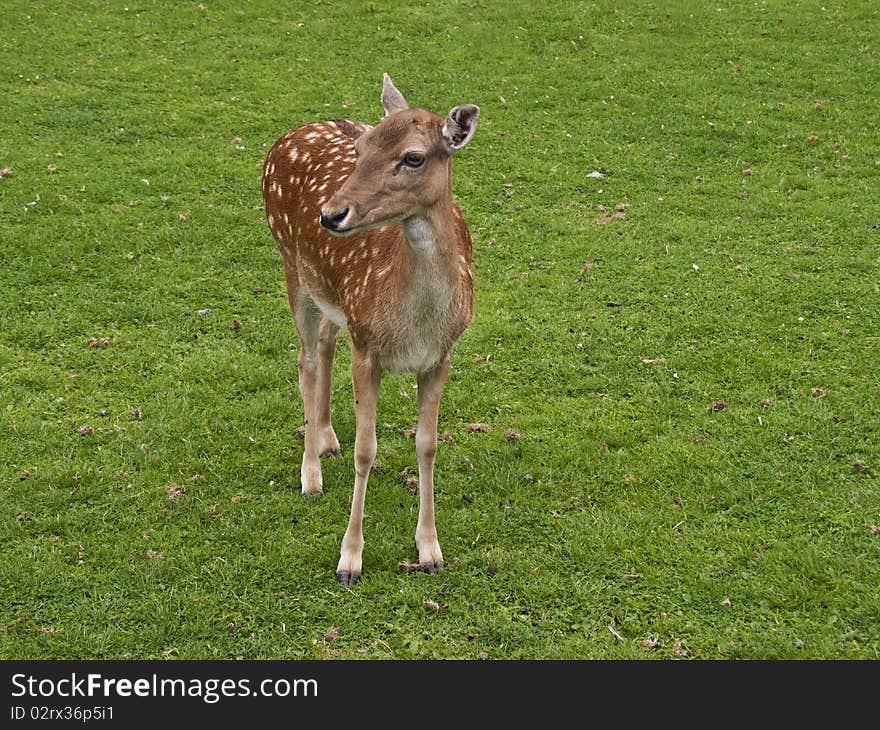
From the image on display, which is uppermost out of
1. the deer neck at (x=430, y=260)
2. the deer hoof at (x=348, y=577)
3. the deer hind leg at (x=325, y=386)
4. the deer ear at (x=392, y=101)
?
the deer ear at (x=392, y=101)

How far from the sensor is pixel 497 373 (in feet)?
25.9

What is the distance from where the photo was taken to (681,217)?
10500 millimetres

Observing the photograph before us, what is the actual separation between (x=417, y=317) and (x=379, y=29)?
11703 mm

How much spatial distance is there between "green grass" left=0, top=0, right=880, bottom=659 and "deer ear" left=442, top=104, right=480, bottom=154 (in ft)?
7.97

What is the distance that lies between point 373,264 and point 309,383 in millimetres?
1309

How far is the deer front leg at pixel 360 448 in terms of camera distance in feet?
18.5

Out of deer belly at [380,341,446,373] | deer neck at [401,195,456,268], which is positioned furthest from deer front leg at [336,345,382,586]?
deer neck at [401,195,456,268]

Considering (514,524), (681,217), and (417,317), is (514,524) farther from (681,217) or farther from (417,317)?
(681,217)

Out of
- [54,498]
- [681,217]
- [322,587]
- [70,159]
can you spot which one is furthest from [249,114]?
[322,587]

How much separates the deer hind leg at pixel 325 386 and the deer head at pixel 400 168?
1.77 m

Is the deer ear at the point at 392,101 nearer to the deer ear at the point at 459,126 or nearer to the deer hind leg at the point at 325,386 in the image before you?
the deer ear at the point at 459,126

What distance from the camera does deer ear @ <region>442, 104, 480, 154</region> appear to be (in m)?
4.79

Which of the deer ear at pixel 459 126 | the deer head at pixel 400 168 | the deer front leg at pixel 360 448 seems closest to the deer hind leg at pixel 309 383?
the deer front leg at pixel 360 448

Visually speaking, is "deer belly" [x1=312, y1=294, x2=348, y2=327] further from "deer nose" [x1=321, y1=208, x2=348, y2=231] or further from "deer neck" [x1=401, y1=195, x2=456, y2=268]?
"deer nose" [x1=321, y1=208, x2=348, y2=231]
